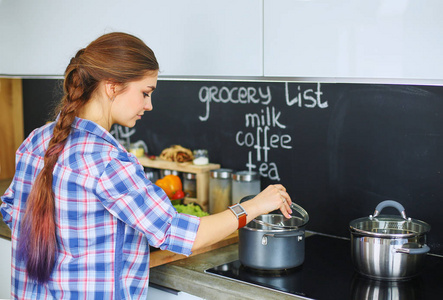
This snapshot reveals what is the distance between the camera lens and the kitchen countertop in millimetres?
1729

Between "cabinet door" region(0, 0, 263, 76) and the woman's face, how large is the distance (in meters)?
0.35

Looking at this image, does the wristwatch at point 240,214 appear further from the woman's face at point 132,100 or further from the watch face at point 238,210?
the woman's face at point 132,100

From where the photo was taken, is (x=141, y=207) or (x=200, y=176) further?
(x=200, y=176)

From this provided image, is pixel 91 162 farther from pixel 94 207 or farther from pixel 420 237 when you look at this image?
pixel 420 237

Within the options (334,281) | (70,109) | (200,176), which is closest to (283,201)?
(334,281)

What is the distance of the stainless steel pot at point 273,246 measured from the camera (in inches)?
72.2

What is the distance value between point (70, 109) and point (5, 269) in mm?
1196

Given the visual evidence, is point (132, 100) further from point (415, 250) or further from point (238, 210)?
point (415, 250)

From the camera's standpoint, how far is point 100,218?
1.55m

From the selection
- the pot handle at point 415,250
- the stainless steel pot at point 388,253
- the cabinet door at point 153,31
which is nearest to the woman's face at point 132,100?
the cabinet door at point 153,31

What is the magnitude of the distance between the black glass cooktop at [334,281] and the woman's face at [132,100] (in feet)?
1.83

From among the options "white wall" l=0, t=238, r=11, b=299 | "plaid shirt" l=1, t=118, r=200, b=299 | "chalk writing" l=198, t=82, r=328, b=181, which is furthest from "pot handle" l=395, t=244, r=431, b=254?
"white wall" l=0, t=238, r=11, b=299

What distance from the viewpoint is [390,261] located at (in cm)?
175

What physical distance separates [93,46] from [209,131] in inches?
43.4
